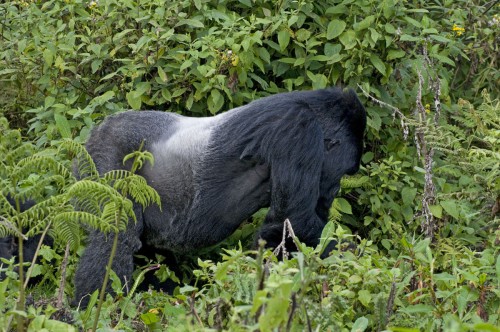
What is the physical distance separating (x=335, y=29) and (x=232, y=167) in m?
1.24

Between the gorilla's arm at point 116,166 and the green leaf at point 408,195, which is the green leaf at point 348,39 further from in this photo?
the gorilla's arm at point 116,166

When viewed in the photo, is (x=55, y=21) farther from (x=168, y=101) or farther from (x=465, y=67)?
(x=465, y=67)

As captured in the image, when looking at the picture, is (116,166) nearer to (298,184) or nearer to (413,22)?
(298,184)

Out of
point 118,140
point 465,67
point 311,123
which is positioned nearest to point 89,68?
point 118,140

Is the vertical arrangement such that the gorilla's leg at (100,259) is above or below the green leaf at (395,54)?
below

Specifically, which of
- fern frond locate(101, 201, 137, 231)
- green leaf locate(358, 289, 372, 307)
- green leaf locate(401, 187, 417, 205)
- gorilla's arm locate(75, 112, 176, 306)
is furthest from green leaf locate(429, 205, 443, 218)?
fern frond locate(101, 201, 137, 231)

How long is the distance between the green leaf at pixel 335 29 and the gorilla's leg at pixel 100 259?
5.08ft

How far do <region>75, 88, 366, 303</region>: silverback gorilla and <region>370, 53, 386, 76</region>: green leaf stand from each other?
2.06 ft

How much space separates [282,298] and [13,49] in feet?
12.4

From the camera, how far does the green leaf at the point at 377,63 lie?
4867 millimetres

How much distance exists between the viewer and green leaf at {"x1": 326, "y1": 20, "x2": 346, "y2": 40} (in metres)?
4.90

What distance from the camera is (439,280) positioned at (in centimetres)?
295

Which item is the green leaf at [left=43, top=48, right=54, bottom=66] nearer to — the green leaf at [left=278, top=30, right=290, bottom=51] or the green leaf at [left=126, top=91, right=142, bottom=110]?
the green leaf at [left=126, top=91, right=142, bottom=110]

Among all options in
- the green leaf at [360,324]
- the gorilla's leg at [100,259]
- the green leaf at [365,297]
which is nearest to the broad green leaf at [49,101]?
the gorilla's leg at [100,259]
